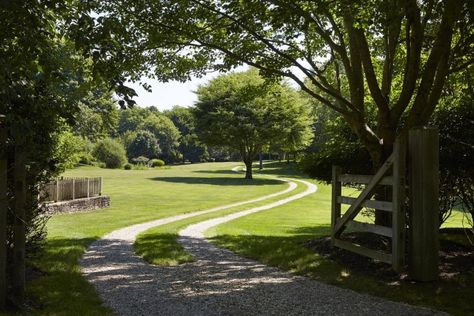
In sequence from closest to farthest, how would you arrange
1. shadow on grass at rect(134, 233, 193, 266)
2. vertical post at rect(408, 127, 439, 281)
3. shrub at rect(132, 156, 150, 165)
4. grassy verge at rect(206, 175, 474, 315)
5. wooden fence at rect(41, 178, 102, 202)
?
grassy verge at rect(206, 175, 474, 315) → vertical post at rect(408, 127, 439, 281) → shadow on grass at rect(134, 233, 193, 266) → wooden fence at rect(41, 178, 102, 202) → shrub at rect(132, 156, 150, 165)

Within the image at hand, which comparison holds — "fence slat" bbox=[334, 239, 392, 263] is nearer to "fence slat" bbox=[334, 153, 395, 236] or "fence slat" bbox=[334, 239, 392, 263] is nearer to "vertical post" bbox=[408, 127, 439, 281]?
"fence slat" bbox=[334, 153, 395, 236]

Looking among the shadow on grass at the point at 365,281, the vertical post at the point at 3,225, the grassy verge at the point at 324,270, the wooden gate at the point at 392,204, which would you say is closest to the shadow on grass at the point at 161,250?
the grassy verge at the point at 324,270

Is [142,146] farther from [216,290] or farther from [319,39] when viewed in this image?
[216,290]

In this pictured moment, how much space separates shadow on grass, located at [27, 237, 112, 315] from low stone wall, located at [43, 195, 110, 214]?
38.3 ft

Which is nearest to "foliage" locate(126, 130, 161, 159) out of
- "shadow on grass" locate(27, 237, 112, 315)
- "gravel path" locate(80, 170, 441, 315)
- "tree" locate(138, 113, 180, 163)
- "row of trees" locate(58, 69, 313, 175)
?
"tree" locate(138, 113, 180, 163)

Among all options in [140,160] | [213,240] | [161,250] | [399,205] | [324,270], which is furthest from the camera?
[140,160]

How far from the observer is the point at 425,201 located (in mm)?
7320

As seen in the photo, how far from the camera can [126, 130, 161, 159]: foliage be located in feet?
303

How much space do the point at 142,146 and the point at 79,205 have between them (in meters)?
70.6

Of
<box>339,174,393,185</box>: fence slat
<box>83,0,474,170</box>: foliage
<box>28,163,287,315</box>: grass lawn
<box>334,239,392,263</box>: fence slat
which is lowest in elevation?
<box>28,163,287,315</box>: grass lawn

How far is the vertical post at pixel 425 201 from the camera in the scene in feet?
23.9

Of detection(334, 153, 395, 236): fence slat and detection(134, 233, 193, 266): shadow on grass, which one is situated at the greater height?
detection(334, 153, 395, 236): fence slat

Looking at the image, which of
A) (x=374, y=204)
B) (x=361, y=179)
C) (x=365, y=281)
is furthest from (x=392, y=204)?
(x=361, y=179)

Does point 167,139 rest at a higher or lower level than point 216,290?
higher
